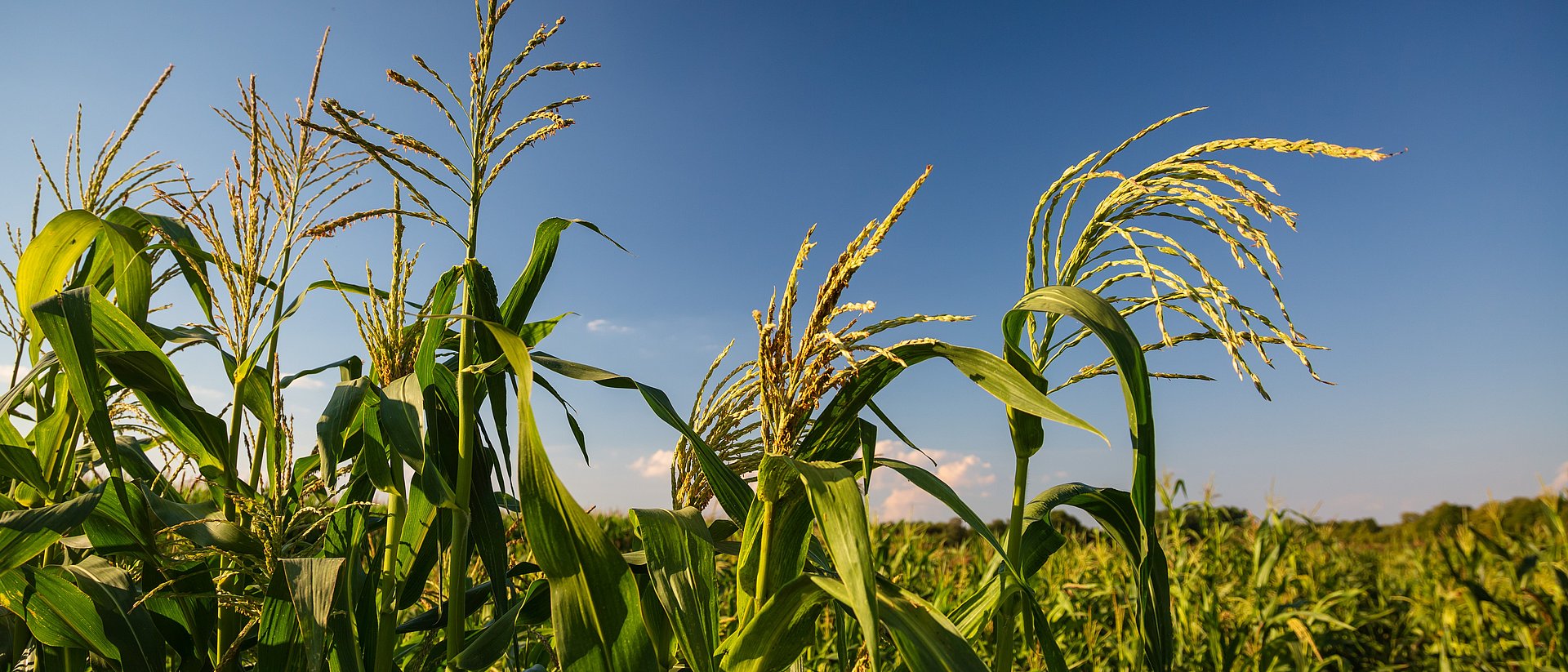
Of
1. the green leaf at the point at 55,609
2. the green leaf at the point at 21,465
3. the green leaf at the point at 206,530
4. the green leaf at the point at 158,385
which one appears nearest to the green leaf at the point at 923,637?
the green leaf at the point at 206,530

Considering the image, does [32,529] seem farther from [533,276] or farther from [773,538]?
[773,538]

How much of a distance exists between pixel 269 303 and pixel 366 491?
344mm

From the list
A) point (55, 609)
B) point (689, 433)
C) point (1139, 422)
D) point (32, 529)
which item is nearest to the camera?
point (1139, 422)

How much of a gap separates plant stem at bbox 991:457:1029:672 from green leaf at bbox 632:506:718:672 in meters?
0.35

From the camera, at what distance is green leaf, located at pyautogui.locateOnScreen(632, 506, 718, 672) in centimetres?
80

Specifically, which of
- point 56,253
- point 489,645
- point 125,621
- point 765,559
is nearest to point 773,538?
point 765,559

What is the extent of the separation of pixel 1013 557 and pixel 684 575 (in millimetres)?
408

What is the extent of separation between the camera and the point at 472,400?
100 centimetres

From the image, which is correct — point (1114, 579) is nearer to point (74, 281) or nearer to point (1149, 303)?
point (1149, 303)

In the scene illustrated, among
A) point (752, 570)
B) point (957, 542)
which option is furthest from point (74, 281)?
point (957, 542)

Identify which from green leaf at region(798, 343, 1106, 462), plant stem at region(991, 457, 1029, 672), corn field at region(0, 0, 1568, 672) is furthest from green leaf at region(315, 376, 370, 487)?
plant stem at region(991, 457, 1029, 672)

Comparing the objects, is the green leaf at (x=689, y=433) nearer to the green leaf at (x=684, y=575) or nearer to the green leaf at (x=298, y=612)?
the green leaf at (x=684, y=575)

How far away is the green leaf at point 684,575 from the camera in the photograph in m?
0.80

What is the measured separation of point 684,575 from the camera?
85 cm
